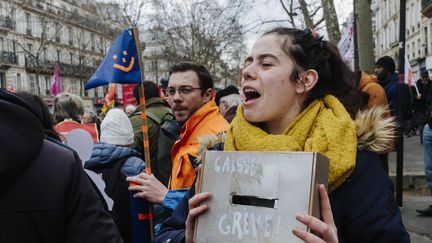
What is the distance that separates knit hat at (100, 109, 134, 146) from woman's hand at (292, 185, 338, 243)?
246 centimetres

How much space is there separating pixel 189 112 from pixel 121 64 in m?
0.81

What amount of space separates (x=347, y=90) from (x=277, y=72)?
35 cm

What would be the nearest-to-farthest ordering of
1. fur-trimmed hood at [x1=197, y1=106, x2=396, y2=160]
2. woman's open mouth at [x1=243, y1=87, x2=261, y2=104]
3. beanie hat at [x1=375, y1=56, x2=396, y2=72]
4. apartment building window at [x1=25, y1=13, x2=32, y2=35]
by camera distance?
fur-trimmed hood at [x1=197, y1=106, x2=396, y2=160] → woman's open mouth at [x1=243, y1=87, x2=261, y2=104] → beanie hat at [x1=375, y1=56, x2=396, y2=72] → apartment building window at [x1=25, y1=13, x2=32, y2=35]

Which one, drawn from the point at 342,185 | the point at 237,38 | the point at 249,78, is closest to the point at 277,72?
the point at 249,78

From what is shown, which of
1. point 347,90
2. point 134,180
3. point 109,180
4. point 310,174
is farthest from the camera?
point 109,180

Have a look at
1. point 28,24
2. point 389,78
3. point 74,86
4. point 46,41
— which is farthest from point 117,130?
point 74,86

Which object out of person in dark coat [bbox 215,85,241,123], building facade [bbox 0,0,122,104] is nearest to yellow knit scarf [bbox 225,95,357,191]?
person in dark coat [bbox 215,85,241,123]

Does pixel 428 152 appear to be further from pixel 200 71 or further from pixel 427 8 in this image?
pixel 427 8

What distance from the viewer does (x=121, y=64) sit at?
3.19m

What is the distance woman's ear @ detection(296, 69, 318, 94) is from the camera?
6.20 ft

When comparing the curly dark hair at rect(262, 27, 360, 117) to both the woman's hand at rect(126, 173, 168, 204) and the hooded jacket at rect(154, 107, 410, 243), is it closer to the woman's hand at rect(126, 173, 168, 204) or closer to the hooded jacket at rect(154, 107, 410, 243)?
the hooded jacket at rect(154, 107, 410, 243)

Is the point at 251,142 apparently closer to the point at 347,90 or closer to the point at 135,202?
the point at 347,90

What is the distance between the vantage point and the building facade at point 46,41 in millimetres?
39844

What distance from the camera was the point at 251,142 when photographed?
1761mm
